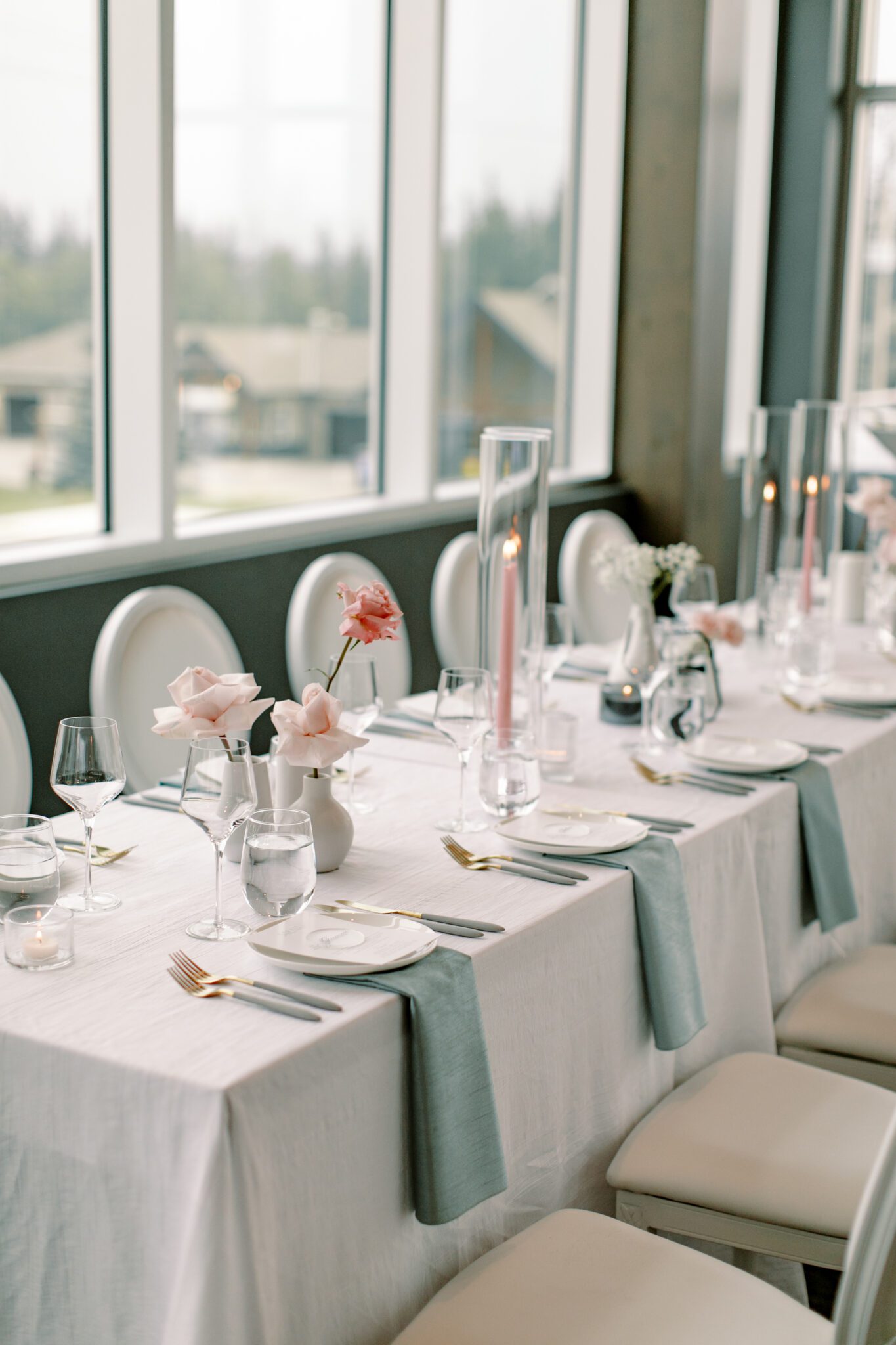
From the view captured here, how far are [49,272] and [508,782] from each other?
2.09 metres

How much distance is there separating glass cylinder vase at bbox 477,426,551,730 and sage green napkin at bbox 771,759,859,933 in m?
0.46

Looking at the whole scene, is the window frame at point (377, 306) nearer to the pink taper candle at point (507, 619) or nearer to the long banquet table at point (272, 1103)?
the pink taper candle at point (507, 619)

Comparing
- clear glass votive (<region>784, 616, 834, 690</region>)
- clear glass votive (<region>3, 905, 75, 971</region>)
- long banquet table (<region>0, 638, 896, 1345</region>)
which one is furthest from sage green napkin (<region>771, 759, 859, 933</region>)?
clear glass votive (<region>3, 905, 75, 971</region>)

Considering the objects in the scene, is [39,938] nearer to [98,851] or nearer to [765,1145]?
[98,851]

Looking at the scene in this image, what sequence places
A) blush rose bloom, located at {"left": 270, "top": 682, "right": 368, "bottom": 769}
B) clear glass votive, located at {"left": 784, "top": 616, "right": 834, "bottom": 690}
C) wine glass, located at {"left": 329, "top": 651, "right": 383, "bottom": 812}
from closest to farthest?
1. blush rose bloom, located at {"left": 270, "top": 682, "right": 368, "bottom": 769}
2. wine glass, located at {"left": 329, "top": 651, "right": 383, "bottom": 812}
3. clear glass votive, located at {"left": 784, "top": 616, "right": 834, "bottom": 690}

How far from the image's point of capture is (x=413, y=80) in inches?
167

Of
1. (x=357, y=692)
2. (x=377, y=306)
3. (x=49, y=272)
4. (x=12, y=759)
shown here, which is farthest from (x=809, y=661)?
(x=377, y=306)

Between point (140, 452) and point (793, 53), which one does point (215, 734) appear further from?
point (793, 53)

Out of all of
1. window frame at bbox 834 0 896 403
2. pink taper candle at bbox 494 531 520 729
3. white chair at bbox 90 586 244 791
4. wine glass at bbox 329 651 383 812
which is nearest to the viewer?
wine glass at bbox 329 651 383 812

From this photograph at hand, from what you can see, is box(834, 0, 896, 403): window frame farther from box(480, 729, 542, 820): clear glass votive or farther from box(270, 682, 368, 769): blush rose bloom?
box(270, 682, 368, 769): blush rose bloom

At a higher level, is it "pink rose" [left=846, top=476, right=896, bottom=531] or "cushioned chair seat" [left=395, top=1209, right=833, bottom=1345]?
"pink rose" [left=846, top=476, right=896, bottom=531]

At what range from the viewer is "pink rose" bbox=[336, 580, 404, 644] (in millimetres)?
1651

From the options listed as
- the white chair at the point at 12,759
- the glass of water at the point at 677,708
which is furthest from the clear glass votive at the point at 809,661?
the white chair at the point at 12,759

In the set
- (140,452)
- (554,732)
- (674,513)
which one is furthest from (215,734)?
(674,513)
